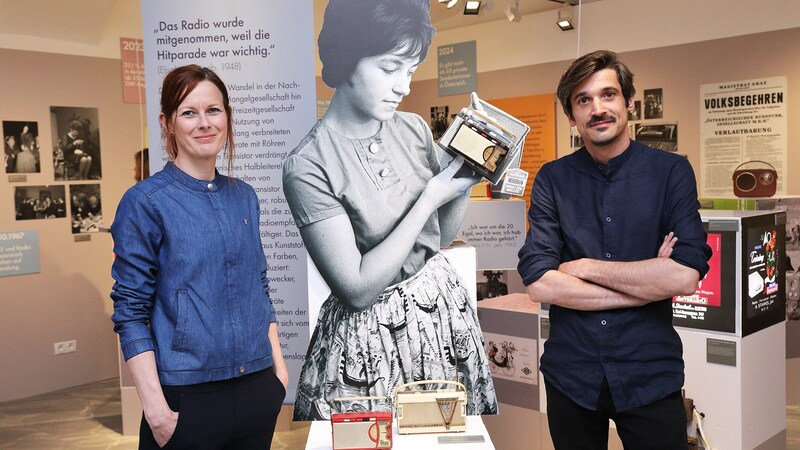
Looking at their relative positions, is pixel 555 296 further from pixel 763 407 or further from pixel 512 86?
pixel 512 86

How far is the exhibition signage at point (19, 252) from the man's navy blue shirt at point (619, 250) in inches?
199

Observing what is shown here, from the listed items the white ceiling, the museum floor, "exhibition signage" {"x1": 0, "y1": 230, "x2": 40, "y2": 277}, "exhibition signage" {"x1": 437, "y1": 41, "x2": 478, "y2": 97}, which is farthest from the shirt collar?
"exhibition signage" {"x1": 0, "y1": 230, "x2": 40, "y2": 277}

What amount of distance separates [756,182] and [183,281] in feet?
15.2

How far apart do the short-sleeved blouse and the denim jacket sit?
83cm

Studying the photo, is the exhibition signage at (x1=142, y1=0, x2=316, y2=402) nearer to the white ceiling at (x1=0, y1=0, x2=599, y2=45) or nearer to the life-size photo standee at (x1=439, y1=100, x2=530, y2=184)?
the life-size photo standee at (x1=439, y1=100, x2=530, y2=184)

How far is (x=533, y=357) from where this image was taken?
11.9 feet

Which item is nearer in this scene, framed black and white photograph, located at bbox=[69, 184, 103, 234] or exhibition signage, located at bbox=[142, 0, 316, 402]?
exhibition signage, located at bbox=[142, 0, 316, 402]

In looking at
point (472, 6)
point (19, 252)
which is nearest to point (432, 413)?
point (472, 6)

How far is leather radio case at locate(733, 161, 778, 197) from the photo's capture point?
17.4 feet

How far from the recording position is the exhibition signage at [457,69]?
168 inches

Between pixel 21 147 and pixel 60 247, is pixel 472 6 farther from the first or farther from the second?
pixel 60 247

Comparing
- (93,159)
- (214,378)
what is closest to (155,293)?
(214,378)

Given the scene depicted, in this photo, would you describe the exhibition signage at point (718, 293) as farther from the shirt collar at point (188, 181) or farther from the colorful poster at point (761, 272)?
the shirt collar at point (188, 181)

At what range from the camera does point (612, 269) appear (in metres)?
2.15
